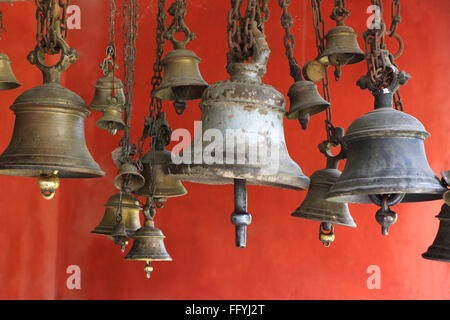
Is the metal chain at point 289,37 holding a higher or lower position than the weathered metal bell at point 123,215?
higher

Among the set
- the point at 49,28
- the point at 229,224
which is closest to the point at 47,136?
the point at 49,28

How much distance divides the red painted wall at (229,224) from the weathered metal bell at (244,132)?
8.42 feet

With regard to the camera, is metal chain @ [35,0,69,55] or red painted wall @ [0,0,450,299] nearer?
metal chain @ [35,0,69,55]

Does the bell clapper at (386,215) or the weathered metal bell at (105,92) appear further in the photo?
the weathered metal bell at (105,92)

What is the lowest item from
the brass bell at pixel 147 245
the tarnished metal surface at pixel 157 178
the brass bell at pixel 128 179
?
the brass bell at pixel 147 245

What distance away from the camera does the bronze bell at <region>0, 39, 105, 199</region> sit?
211cm

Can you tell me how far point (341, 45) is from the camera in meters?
2.58

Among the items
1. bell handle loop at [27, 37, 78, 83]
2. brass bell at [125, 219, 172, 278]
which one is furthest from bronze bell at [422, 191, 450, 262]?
bell handle loop at [27, 37, 78, 83]

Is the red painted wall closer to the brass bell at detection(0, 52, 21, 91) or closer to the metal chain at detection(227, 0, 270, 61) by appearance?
the brass bell at detection(0, 52, 21, 91)

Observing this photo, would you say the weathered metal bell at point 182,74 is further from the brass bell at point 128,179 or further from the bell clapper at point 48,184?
the bell clapper at point 48,184

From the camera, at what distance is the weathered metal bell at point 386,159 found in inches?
71.2

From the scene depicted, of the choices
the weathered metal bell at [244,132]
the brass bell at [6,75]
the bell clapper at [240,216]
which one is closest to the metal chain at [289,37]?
the weathered metal bell at [244,132]

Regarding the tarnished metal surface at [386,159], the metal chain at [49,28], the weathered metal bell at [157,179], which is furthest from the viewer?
the weathered metal bell at [157,179]

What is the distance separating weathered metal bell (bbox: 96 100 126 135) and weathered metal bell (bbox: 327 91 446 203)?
55.3 inches
